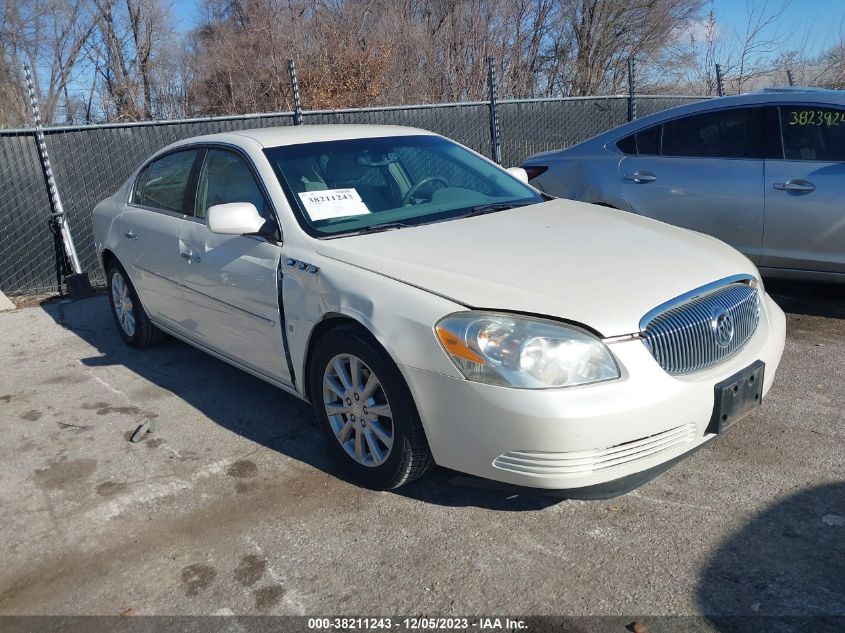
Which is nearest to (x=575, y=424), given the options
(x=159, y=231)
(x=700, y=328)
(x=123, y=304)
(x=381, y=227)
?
(x=700, y=328)

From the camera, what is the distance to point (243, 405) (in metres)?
4.51

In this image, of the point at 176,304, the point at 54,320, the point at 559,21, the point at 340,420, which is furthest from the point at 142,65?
the point at 340,420

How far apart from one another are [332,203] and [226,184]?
2.67ft

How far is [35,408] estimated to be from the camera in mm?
4695

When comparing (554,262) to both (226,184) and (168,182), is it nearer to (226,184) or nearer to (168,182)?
(226,184)

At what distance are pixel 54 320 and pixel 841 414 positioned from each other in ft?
20.4

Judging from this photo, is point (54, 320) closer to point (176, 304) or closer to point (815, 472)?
point (176, 304)

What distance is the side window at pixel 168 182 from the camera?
4.66 meters

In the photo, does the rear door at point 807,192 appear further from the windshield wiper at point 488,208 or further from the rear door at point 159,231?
the rear door at point 159,231

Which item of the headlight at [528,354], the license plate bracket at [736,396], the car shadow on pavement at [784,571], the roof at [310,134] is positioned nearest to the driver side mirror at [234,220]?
the roof at [310,134]

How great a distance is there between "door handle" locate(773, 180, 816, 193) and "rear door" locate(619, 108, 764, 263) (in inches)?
4.8

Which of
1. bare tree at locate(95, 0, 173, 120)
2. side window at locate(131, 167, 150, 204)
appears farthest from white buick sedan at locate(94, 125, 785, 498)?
bare tree at locate(95, 0, 173, 120)

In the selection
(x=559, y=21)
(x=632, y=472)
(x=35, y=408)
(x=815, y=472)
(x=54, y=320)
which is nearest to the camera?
(x=632, y=472)

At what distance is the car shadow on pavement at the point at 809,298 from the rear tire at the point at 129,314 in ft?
15.4
